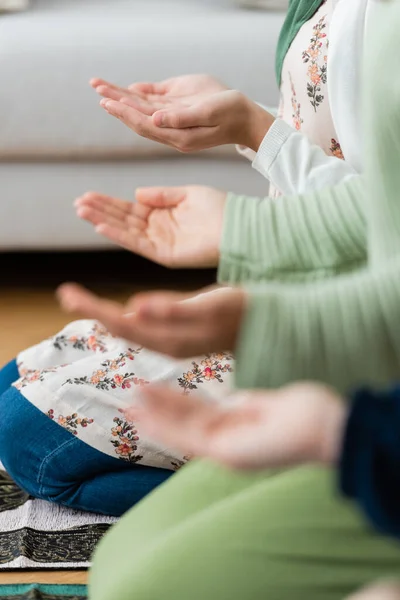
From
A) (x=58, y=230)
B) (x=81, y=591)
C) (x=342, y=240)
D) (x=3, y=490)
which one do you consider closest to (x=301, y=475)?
(x=342, y=240)

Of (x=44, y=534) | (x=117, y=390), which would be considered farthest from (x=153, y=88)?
(x=44, y=534)

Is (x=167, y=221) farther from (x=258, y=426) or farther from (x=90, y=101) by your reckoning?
(x=90, y=101)

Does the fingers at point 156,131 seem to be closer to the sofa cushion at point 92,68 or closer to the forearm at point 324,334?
the forearm at point 324,334

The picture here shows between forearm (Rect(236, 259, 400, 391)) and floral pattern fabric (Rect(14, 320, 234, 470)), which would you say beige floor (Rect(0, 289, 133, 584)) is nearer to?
floral pattern fabric (Rect(14, 320, 234, 470))

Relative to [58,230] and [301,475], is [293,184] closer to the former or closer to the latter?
[301,475]

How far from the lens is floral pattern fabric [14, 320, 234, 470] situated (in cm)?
98

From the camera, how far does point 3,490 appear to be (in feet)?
3.55

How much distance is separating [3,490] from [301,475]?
0.55 meters

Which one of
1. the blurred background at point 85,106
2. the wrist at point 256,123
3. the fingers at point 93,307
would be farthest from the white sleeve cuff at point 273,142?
the blurred background at point 85,106

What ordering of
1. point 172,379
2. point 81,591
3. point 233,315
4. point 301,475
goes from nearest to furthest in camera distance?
1. point 233,315
2. point 301,475
3. point 81,591
4. point 172,379

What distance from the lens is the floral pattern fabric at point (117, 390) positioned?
0.98 meters

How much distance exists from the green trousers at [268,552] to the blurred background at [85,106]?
92cm

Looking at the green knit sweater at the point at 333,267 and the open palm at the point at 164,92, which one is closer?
the green knit sweater at the point at 333,267

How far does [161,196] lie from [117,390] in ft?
1.02
